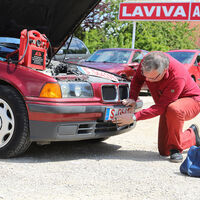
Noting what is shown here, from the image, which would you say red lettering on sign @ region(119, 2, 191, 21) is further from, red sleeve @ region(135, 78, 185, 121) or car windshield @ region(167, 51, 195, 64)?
red sleeve @ region(135, 78, 185, 121)

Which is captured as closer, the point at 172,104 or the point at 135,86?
the point at 172,104

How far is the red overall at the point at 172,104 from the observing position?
13.8 ft

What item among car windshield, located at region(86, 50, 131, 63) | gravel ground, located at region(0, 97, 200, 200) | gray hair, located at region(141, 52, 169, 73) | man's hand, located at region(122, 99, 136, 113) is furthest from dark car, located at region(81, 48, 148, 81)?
gray hair, located at region(141, 52, 169, 73)

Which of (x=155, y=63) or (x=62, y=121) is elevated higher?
(x=155, y=63)

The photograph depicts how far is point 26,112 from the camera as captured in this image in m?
3.98

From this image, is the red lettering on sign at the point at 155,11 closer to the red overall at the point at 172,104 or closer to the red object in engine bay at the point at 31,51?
the red overall at the point at 172,104

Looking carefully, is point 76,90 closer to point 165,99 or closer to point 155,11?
point 165,99

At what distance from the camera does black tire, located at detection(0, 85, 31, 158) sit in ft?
13.0

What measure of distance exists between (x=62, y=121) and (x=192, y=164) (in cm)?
131

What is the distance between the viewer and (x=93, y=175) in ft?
12.0

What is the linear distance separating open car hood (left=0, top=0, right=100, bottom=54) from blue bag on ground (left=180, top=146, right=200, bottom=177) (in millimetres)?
2500

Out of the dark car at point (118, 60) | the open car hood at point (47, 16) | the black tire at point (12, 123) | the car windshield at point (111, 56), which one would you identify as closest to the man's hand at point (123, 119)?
the black tire at point (12, 123)

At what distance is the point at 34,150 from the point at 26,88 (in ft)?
3.23

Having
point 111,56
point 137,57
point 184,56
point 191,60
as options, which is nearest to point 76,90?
point 111,56
